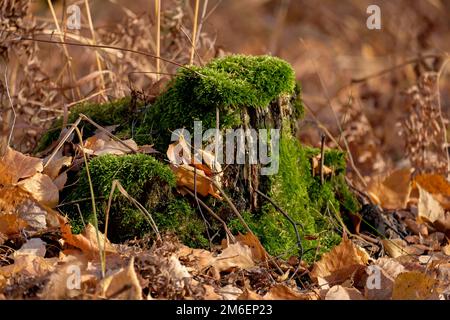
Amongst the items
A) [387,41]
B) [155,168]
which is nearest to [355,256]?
[155,168]

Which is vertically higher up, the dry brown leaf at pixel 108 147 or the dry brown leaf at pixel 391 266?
the dry brown leaf at pixel 108 147

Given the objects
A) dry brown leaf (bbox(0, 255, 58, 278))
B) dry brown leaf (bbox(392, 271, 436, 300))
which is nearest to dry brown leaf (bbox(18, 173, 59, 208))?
dry brown leaf (bbox(0, 255, 58, 278))

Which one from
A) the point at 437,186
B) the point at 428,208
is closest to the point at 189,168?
the point at 428,208

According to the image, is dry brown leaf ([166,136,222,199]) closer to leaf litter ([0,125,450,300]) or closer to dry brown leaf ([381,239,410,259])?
leaf litter ([0,125,450,300])

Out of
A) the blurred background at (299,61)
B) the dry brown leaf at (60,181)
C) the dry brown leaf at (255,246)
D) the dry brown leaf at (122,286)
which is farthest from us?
the blurred background at (299,61)

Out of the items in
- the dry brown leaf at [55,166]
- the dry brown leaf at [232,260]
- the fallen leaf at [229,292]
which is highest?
the dry brown leaf at [55,166]

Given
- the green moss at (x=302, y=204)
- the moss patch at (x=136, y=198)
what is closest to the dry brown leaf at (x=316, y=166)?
the green moss at (x=302, y=204)

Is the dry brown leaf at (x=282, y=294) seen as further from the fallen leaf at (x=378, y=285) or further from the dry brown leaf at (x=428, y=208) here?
the dry brown leaf at (x=428, y=208)
